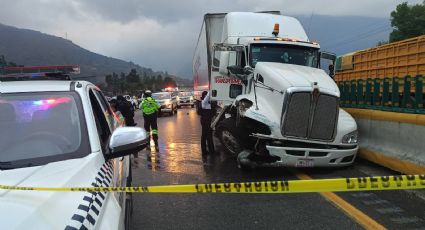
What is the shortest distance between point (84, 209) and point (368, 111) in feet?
28.0

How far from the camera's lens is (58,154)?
3.38 m

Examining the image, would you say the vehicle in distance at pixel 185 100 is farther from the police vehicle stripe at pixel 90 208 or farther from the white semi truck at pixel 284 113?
the police vehicle stripe at pixel 90 208

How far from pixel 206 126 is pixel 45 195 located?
9.41 metres

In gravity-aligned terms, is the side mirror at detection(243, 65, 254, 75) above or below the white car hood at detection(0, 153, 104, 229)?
above

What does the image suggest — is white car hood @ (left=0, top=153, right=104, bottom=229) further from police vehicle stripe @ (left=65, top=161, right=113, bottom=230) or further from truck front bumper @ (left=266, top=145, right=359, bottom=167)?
truck front bumper @ (left=266, top=145, right=359, bottom=167)

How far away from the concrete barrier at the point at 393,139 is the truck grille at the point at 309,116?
106 cm

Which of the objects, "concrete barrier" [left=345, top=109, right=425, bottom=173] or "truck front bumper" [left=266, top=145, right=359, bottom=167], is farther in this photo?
"truck front bumper" [left=266, top=145, right=359, bottom=167]

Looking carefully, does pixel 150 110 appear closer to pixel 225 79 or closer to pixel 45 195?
pixel 225 79

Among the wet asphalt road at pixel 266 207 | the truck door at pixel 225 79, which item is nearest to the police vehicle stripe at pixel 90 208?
the wet asphalt road at pixel 266 207

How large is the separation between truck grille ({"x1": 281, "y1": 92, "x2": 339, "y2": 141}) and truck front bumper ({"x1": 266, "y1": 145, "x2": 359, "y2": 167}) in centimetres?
24

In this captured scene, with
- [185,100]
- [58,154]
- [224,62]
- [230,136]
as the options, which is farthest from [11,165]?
[185,100]

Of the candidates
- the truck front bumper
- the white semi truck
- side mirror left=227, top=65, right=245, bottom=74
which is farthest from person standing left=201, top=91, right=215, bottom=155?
the truck front bumper

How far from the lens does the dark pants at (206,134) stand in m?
11.8

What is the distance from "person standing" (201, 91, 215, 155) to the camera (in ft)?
38.7
